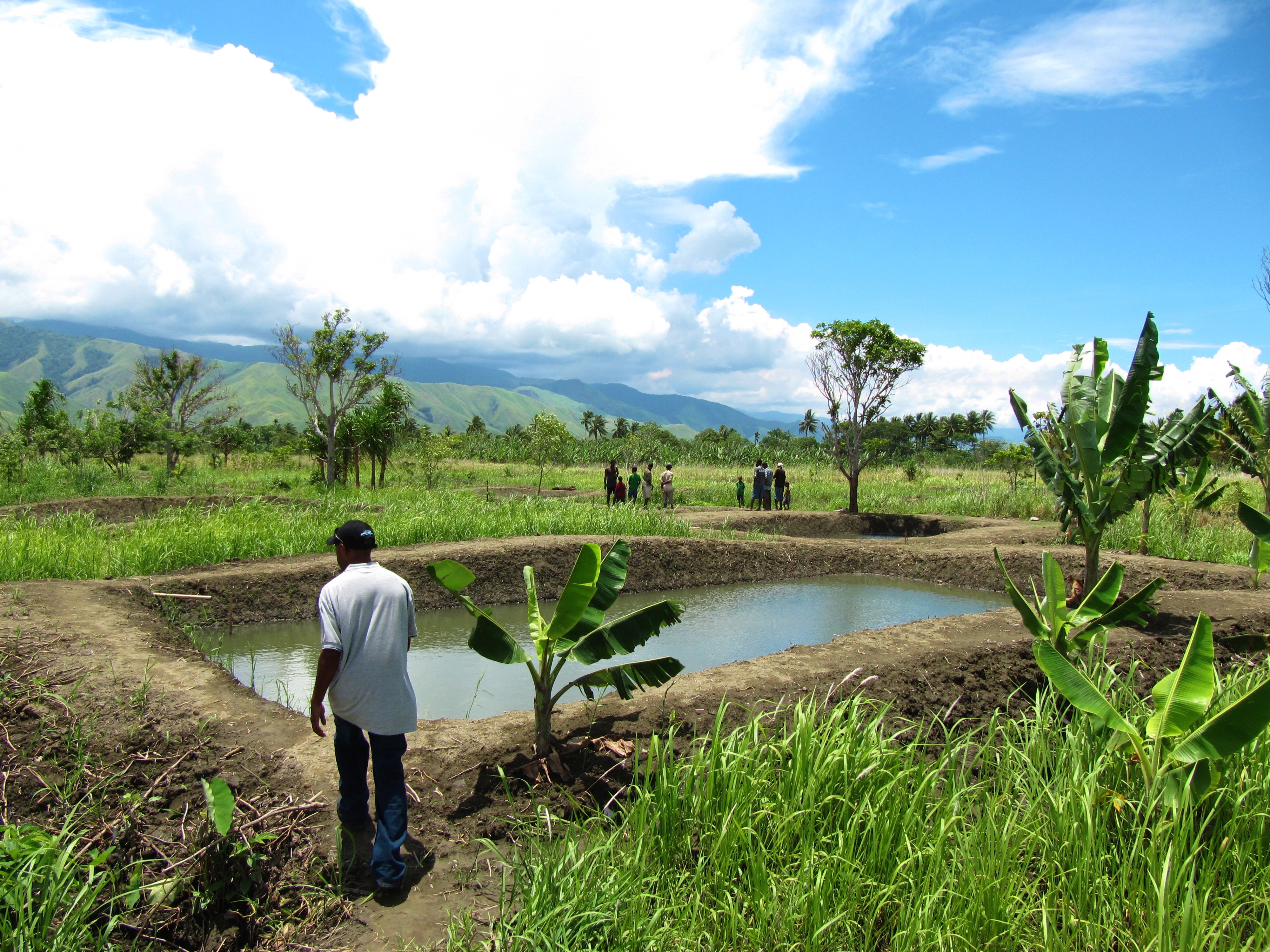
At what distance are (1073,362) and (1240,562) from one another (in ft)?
23.3

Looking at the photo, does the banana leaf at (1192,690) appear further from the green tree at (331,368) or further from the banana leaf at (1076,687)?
the green tree at (331,368)

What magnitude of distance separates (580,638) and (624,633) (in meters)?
0.30

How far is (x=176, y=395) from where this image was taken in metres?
27.7

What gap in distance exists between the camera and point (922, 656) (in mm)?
5977

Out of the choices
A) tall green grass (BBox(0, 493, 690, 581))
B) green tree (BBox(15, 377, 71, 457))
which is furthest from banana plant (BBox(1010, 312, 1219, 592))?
green tree (BBox(15, 377, 71, 457))

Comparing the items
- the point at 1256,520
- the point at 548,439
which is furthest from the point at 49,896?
the point at 548,439

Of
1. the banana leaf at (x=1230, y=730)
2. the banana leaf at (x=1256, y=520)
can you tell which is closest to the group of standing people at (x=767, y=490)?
the banana leaf at (x=1256, y=520)

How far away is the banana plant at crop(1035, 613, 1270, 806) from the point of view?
9.11 ft

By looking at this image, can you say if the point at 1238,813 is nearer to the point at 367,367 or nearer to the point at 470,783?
the point at 470,783

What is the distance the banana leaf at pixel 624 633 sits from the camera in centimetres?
388

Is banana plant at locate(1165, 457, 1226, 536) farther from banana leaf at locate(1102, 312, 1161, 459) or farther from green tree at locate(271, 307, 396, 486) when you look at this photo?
green tree at locate(271, 307, 396, 486)

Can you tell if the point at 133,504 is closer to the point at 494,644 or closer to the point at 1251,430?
the point at 494,644

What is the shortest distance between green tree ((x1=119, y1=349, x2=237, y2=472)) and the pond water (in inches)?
764

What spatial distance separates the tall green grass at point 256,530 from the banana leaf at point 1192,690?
26.2 ft
